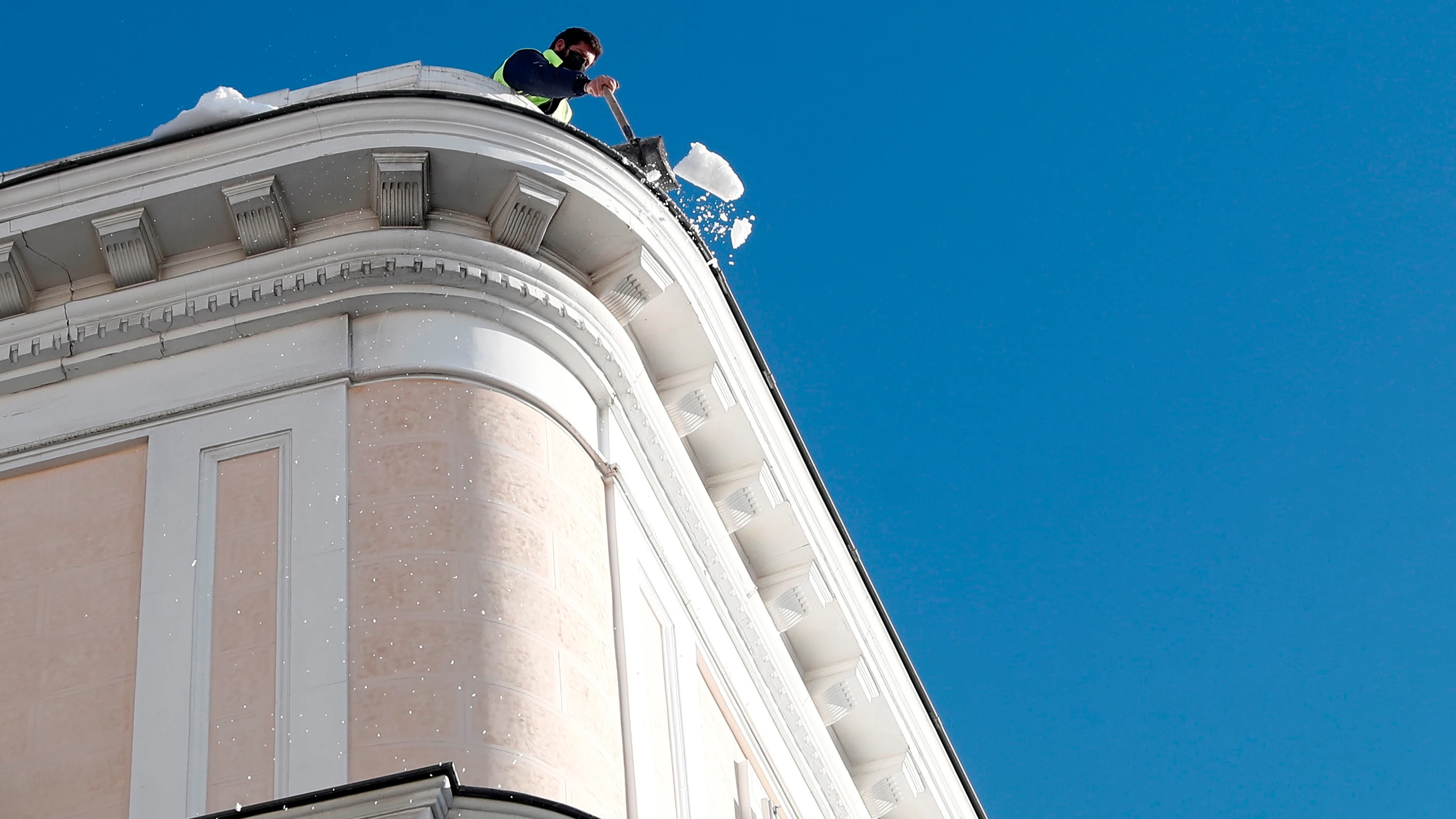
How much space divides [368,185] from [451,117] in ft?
1.71

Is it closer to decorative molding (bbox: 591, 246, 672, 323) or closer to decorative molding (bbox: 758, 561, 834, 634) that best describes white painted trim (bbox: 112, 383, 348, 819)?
decorative molding (bbox: 591, 246, 672, 323)

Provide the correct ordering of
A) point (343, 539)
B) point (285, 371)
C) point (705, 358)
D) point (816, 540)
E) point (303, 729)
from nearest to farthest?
1. point (303, 729)
2. point (343, 539)
3. point (285, 371)
4. point (705, 358)
5. point (816, 540)

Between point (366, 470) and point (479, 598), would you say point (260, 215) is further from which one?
point (479, 598)

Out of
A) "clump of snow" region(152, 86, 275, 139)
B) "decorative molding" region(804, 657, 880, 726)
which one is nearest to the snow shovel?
"clump of snow" region(152, 86, 275, 139)

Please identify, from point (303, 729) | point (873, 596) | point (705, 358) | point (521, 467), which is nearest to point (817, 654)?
point (873, 596)

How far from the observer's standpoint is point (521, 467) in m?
9.62

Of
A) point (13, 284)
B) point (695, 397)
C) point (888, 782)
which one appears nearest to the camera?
point (13, 284)

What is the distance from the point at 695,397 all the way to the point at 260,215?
2.69 metres

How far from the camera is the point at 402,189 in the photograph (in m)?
10.1

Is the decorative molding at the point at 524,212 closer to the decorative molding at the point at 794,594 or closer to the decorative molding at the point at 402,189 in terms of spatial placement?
the decorative molding at the point at 402,189

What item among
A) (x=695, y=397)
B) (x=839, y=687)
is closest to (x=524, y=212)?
(x=695, y=397)

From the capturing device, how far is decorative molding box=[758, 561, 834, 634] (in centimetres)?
1291

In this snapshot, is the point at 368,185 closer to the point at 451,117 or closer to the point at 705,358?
the point at 451,117

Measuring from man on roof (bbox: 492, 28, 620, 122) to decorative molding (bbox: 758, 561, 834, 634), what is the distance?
330 centimetres
